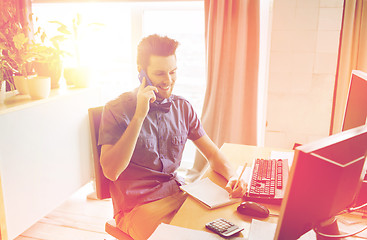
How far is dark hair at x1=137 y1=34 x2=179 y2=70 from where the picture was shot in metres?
1.39

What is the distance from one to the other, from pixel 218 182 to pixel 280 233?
65cm

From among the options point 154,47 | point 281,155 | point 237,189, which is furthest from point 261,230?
point 154,47

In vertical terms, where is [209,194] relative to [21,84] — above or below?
below

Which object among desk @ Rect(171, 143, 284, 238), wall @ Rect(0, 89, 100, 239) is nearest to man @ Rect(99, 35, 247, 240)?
desk @ Rect(171, 143, 284, 238)

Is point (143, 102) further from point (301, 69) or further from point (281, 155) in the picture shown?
point (301, 69)

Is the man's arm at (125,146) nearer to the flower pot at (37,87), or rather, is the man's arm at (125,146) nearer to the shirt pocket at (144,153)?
the shirt pocket at (144,153)

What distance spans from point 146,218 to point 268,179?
50 cm

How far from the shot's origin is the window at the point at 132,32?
2.98 metres

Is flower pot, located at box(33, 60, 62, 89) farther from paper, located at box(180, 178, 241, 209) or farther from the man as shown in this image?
paper, located at box(180, 178, 241, 209)

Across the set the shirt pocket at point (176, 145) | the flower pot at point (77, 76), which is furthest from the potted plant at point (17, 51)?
the shirt pocket at point (176, 145)

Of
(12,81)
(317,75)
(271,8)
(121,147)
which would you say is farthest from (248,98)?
(12,81)

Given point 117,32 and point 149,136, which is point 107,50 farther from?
point 149,136

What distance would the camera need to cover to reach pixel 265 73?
254 centimetres

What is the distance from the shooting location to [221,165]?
145 centimetres
